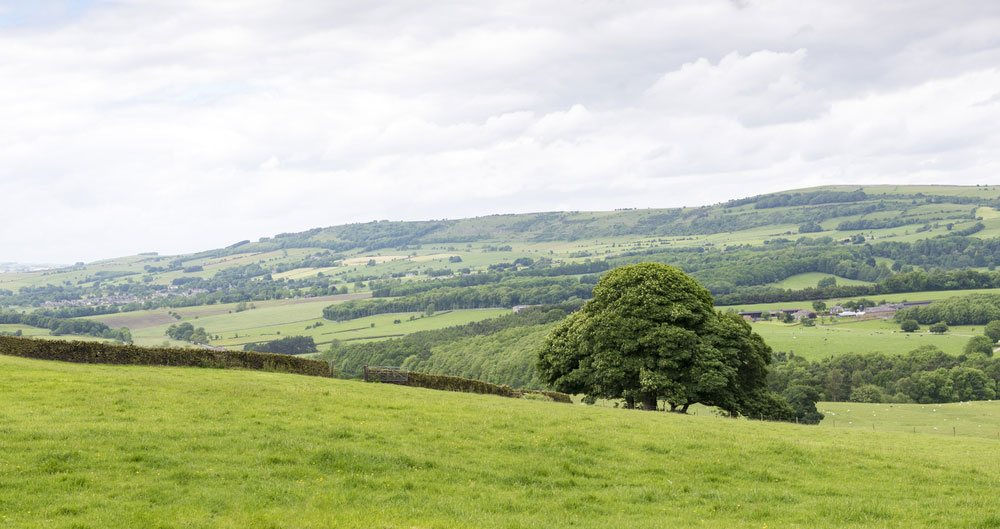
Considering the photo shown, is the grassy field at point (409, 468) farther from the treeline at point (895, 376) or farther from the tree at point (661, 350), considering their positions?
the treeline at point (895, 376)

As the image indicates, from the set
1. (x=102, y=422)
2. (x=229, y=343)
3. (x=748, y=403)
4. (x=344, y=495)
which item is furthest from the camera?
(x=229, y=343)

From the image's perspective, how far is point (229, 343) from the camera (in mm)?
197875

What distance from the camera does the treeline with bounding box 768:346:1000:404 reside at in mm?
105250

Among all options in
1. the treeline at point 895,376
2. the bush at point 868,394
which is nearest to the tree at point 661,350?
the treeline at point 895,376

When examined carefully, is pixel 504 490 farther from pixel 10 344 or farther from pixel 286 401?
pixel 10 344

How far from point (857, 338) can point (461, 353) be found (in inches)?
3310

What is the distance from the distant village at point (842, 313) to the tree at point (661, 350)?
130524 millimetres

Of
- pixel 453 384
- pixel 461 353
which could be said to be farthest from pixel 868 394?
pixel 461 353

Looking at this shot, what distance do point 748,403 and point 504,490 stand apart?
37372mm

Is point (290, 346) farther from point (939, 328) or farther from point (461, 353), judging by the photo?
point (939, 328)

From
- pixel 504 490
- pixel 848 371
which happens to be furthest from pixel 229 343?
pixel 504 490

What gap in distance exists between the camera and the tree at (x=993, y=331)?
138m

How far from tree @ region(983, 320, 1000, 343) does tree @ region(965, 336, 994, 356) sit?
6348 mm

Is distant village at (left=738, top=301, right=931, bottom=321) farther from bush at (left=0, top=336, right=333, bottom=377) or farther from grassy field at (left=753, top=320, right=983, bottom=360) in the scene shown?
bush at (left=0, top=336, right=333, bottom=377)
